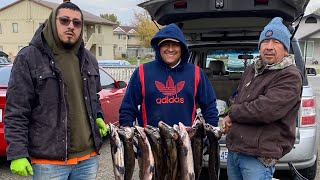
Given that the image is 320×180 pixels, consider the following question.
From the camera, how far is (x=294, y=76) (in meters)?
2.85

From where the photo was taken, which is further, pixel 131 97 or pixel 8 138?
pixel 131 97

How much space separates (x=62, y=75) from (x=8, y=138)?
1.89 feet

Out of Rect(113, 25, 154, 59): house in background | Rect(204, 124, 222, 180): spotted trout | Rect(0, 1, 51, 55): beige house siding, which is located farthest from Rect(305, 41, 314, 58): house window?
Rect(204, 124, 222, 180): spotted trout

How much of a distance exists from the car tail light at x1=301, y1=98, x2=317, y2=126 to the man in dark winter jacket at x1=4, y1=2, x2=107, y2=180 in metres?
2.50

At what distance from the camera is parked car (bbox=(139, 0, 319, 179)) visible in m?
3.62

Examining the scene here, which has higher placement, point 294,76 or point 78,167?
point 294,76

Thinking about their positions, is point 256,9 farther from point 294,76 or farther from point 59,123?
point 59,123

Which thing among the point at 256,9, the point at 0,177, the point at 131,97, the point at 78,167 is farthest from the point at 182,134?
the point at 0,177

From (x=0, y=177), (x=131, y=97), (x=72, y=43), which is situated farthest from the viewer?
(x=0, y=177)

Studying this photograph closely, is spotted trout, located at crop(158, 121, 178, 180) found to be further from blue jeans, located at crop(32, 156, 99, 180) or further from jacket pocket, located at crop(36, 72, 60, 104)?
jacket pocket, located at crop(36, 72, 60, 104)

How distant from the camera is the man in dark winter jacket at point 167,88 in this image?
3.18 meters

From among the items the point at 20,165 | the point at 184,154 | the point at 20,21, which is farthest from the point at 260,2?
the point at 20,21

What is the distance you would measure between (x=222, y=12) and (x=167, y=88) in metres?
1.11

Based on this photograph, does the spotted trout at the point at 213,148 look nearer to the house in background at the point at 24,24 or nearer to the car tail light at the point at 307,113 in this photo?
the car tail light at the point at 307,113
